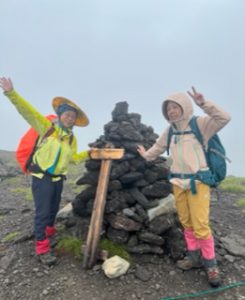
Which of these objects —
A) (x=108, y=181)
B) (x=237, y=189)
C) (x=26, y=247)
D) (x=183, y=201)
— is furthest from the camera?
(x=237, y=189)

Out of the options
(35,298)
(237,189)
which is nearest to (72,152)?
(35,298)

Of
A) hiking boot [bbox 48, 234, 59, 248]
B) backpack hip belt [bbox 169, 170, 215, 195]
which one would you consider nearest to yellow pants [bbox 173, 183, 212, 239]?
backpack hip belt [bbox 169, 170, 215, 195]

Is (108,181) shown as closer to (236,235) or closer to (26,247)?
(26,247)

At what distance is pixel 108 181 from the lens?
830 cm

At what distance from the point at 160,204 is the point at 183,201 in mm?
1255

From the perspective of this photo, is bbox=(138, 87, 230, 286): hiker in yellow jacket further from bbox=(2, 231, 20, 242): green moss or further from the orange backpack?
bbox=(2, 231, 20, 242): green moss

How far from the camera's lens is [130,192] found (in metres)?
8.77

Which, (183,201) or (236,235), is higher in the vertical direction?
(183,201)

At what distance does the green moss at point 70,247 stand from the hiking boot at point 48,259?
1.15 feet

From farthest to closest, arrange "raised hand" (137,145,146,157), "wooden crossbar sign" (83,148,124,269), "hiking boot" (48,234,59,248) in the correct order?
"hiking boot" (48,234,59,248) < "raised hand" (137,145,146,157) < "wooden crossbar sign" (83,148,124,269)

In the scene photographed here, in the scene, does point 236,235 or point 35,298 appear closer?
point 35,298

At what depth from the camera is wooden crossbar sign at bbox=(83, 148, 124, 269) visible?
776 centimetres

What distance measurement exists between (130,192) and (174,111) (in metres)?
2.61

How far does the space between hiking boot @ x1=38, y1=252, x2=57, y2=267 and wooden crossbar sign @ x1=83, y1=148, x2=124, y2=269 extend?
0.76 metres
